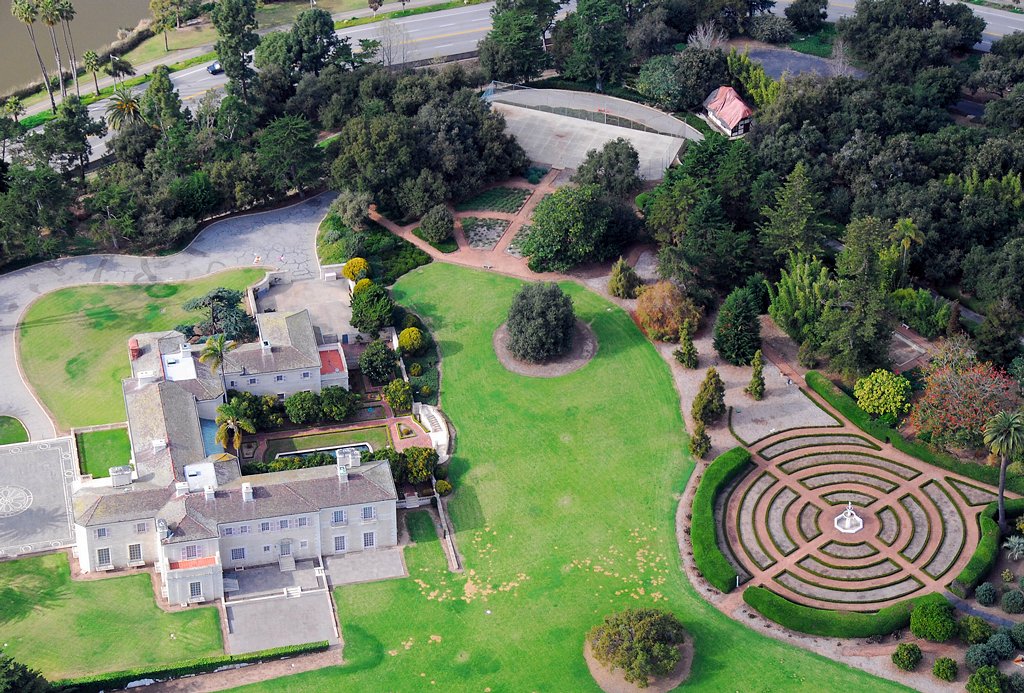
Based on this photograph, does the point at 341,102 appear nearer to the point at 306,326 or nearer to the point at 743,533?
the point at 306,326

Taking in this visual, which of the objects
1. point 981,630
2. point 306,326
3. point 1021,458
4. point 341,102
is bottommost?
point 981,630

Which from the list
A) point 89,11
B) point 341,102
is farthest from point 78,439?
point 89,11

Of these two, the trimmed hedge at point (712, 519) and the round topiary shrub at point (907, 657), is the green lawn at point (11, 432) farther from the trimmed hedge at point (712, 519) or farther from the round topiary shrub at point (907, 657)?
the round topiary shrub at point (907, 657)

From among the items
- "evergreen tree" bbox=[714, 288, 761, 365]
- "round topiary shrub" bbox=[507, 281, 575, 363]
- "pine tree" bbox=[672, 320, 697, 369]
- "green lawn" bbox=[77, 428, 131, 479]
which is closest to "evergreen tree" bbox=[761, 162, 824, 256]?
"evergreen tree" bbox=[714, 288, 761, 365]

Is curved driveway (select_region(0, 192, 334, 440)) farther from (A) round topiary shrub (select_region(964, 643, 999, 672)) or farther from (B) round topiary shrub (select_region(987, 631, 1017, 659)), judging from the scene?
(B) round topiary shrub (select_region(987, 631, 1017, 659))

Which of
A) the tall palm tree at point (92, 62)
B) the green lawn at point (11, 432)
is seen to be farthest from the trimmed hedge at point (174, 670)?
the tall palm tree at point (92, 62)

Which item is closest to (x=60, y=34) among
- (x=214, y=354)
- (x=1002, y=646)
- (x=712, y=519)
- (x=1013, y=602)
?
(x=214, y=354)
